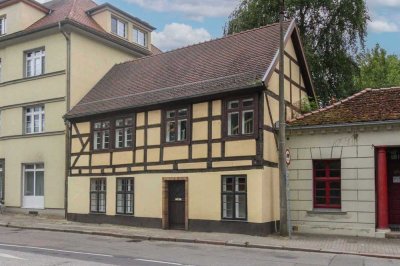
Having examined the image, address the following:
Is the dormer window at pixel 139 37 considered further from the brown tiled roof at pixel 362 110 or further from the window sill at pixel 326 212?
the window sill at pixel 326 212

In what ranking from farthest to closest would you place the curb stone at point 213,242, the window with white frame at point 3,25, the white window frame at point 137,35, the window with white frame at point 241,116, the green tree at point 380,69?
1. the green tree at point 380,69
2. the white window frame at point 137,35
3. the window with white frame at point 3,25
4. the window with white frame at point 241,116
5. the curb stone at point 213,242

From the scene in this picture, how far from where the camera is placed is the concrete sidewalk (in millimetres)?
14320

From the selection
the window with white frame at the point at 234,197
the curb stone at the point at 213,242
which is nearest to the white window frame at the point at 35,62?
the curb stone at the point at 213,242

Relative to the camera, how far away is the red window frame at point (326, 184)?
1809cm

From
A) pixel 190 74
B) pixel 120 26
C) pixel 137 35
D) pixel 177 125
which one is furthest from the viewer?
pixel 137 35

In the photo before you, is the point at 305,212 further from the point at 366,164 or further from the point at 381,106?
the point at 381,106

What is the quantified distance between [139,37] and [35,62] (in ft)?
22.1

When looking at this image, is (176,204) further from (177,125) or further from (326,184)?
(326,184)

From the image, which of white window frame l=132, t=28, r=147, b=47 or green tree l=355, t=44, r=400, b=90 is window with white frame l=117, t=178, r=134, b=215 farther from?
green tree l=355, t=44, r=400, b=90

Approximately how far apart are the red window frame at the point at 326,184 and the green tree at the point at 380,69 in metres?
26.1

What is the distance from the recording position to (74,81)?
25.0 meters

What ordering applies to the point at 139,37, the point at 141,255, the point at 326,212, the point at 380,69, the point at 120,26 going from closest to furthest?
1. the point at 141,255
2. the point at 326,212
3. the point at 120,26
4. the point at 139,37
5. the point at 380,69

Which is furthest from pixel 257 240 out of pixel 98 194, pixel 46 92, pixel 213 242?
pixel 46 92

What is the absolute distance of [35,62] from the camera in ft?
87.0
